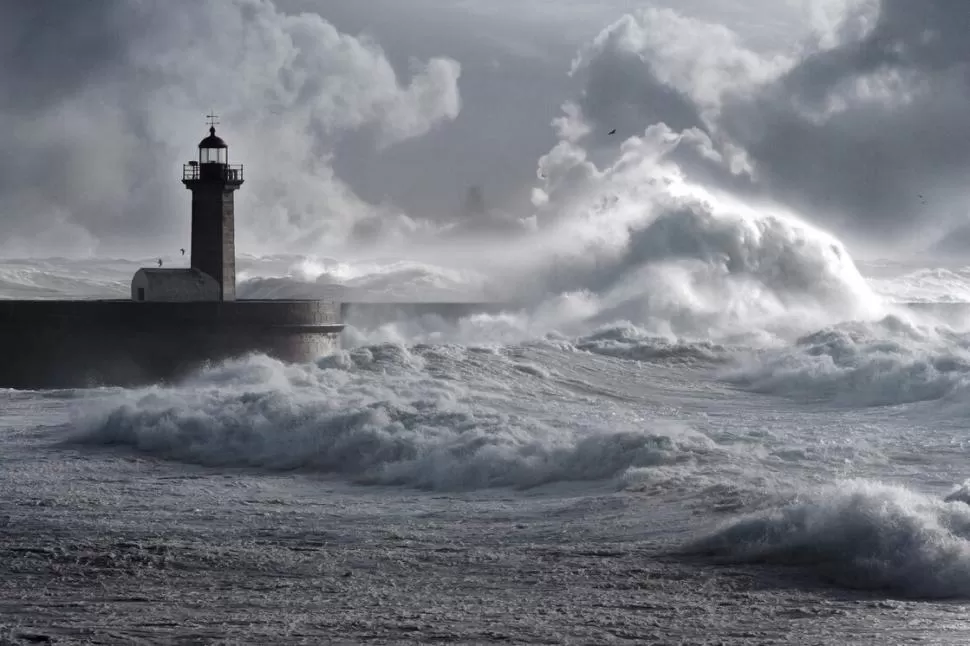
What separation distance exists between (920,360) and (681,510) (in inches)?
501

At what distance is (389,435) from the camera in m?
11.5

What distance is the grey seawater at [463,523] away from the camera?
611 centimetres

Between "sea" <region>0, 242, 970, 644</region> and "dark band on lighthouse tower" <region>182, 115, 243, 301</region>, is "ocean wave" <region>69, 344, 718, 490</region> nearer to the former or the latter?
"sea" <region>0, 242, 970, 644</region>

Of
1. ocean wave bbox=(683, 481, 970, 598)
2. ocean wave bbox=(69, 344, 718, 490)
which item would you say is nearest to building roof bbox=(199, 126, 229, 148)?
ocean wave bbox=(69, 344, 718, 490)

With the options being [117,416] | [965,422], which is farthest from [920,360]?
[117,416]

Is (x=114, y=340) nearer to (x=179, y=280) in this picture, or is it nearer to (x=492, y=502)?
(x=179, y=280)

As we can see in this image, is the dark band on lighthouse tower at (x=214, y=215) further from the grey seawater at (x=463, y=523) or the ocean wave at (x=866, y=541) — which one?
the ocean wave at (x=866, y=541)

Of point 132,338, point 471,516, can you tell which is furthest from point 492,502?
point 132,338

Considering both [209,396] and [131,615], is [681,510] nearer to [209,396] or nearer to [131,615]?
[131,615]

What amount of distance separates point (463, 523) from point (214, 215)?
47.1 ft

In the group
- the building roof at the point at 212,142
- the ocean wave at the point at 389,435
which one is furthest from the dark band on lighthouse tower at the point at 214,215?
the ocean wave at the point at 389,435

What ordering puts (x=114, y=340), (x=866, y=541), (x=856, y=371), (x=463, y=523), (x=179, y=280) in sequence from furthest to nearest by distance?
(x=179, y=280) < (x=856, y=371) < (x=114, y=340) < (x=463, y=523) < (x=866, y=541)

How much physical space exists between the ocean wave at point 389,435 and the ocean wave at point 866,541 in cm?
257

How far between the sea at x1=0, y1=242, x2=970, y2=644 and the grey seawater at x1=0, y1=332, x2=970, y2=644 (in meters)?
0.02
